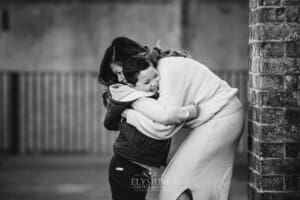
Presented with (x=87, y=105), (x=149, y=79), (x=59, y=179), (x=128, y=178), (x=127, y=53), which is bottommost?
(x=59, y=179)

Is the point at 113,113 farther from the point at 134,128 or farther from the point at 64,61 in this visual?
the point at 64,61

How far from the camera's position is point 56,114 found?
40.2 feet

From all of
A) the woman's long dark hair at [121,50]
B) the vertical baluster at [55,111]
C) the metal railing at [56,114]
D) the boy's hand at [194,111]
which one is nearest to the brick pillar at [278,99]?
the boy's hand at [194,111]

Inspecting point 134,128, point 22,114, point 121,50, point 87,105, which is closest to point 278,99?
point 134,128

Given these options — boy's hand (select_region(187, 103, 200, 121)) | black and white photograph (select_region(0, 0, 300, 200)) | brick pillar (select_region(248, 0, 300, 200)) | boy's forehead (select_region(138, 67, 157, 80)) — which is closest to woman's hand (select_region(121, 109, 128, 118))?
black and white photograph (select_region(0, 0, 300, 200))

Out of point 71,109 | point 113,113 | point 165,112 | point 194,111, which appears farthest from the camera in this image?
point 71,109

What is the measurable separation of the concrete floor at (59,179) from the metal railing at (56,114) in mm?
409

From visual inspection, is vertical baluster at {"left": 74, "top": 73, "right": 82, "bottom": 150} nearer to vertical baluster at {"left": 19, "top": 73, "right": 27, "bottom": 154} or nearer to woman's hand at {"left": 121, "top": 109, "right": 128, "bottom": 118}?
vertical baluster at {"left": 19, "top": 73, "right": 27, "bottom": 154}

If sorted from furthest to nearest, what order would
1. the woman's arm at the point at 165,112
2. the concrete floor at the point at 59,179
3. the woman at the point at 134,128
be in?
the concrete floor at the point at 59,179 → the woman at the point at 134,128 → the woman's arm at the point at 165,112

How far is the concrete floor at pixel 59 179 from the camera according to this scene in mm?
9109

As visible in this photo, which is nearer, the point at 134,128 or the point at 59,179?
the point at 134,128

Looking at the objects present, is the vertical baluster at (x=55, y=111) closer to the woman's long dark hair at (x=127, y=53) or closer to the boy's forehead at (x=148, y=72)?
the woman's long dark hair at (x=127, y=53)

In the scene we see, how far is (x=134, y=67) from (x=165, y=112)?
15.7 inches

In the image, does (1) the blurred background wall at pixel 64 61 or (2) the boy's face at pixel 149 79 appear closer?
(2) the boy's face at pixel 149 79
